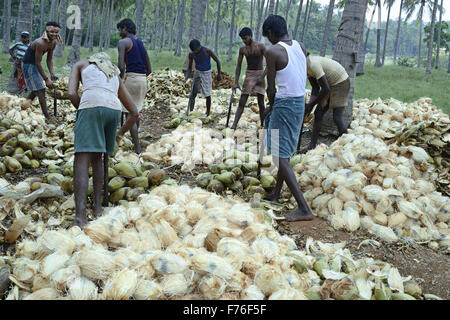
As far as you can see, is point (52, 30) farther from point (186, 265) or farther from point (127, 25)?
point (186, 265)

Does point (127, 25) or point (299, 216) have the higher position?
point (127, 25)

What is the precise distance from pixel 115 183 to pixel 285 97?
6.10 feet

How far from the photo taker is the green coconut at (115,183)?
361 centimetres

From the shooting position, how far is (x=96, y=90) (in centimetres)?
305

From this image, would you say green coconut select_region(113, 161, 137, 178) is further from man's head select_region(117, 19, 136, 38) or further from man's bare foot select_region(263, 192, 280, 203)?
man's head select_region(117, 19, 136, 38)

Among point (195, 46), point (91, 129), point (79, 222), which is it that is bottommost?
point (79, 222)

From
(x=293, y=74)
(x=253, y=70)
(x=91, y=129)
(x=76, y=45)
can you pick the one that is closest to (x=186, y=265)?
(x=91, y=129)

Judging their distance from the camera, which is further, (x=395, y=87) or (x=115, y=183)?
(x=395, y=87)

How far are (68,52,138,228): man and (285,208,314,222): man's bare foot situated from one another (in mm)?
1736

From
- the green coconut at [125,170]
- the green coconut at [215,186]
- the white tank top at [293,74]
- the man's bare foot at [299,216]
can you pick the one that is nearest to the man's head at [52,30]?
the green coconut at [125,170]

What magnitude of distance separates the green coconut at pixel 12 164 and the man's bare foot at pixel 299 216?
308 centimetres

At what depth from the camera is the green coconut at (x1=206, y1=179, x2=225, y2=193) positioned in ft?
12.8

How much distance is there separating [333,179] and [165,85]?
7.36 m
